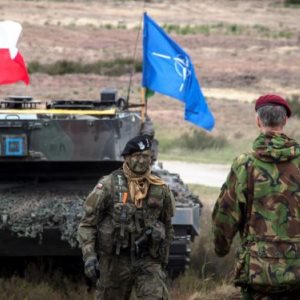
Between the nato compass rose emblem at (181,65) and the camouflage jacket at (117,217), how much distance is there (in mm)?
4284

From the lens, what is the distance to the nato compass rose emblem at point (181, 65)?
11.2 meters

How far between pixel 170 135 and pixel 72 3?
120ft

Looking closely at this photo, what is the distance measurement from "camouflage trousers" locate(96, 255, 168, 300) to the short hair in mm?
1731

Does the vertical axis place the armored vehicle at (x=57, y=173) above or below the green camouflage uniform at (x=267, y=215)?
below

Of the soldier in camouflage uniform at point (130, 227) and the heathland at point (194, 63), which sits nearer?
the soldier in camouflage uniform at point (130, 227)

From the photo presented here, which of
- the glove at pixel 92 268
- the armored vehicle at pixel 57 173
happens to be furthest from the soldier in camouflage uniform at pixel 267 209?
the armored vehicle at pixel 57 173

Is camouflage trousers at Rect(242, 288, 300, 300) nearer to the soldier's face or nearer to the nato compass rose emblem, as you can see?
the soldier's face

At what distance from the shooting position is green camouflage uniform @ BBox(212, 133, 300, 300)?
215 inches

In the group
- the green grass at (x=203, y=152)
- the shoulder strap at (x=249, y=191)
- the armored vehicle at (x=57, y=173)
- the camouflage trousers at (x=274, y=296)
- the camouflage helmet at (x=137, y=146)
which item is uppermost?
the shoulder strap at (x=249, y=191)

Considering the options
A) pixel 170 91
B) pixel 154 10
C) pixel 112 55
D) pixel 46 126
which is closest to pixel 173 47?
pixel 170 91

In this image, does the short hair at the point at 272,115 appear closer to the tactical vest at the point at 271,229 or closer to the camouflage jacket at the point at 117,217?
the tactical vest at the point at 271,229

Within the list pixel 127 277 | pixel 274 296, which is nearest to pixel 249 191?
pixel 274 296

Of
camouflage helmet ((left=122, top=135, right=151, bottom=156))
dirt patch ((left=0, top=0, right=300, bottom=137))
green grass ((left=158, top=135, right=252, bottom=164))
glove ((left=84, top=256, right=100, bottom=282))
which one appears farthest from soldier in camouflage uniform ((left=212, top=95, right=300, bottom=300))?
dirt patch ((left=0, top=0, right=300, bottom=137))

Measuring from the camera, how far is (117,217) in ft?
22.7
